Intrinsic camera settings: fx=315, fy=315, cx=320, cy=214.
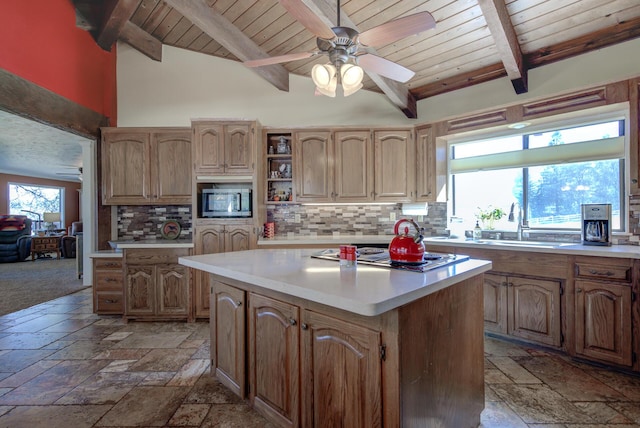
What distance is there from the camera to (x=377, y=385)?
3.94ft

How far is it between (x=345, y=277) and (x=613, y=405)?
198 cm

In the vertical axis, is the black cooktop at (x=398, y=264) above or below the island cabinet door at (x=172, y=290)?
above

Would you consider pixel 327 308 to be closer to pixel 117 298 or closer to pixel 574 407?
pixel 574 407

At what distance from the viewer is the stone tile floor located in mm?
1832

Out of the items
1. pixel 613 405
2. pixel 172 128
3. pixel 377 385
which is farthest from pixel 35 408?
pixel 613 405

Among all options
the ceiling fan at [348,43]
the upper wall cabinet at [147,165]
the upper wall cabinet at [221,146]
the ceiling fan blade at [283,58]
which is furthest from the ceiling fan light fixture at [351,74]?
the upper wall cabinet at [147,165]

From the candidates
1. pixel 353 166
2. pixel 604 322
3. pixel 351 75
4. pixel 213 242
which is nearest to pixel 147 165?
pixel 213 242

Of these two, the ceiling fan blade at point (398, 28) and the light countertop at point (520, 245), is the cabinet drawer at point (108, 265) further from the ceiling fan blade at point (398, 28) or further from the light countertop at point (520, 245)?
the ceiling fan blade at point (398, 28)

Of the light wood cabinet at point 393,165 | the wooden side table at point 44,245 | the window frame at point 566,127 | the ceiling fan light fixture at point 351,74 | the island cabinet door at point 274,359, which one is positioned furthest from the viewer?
the wooden side table at point 44,245

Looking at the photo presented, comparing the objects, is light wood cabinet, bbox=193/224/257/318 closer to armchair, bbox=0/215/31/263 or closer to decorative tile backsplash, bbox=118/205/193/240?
decorative tile backsplash, bbox=118/205/193/240

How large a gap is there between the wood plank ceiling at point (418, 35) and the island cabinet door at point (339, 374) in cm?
241

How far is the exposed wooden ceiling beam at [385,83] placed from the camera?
255cm

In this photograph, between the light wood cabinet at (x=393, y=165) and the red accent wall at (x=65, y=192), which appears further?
the red accent wall at (x=65, y=192)

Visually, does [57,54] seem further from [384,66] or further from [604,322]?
[604,322]
